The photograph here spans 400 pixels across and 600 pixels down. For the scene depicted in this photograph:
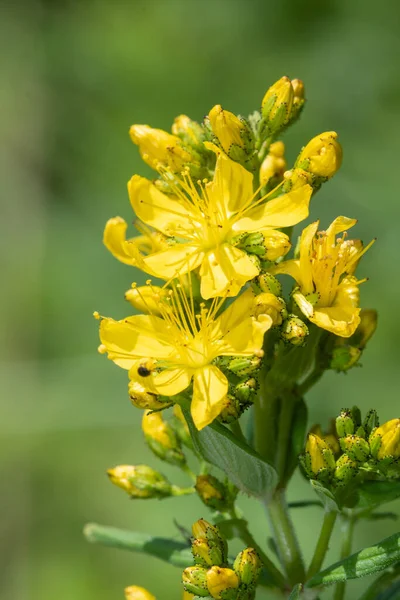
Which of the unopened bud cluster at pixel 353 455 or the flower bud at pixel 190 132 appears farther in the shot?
the flower bud at pixel 190 132

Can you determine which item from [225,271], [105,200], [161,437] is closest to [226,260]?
[225,271]

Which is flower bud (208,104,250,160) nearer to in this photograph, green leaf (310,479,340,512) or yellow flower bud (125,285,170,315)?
yellow flower bud (125,285,170,315)

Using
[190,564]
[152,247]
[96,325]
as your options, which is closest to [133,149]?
[96,325]

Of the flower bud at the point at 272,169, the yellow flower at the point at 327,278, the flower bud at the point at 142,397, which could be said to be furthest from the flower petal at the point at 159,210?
the flower bud at the point at 142,397

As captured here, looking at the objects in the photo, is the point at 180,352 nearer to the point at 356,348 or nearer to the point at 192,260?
the point at 192,260

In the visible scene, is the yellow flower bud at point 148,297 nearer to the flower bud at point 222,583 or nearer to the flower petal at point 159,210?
the flower petal at point 159,210

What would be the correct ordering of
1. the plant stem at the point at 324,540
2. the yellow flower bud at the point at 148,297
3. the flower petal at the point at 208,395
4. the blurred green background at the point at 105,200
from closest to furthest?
1. the flower petal at the point at 208,395
2. the plant stem at the point at 324,540
3. the yellow flower bud at the point at 148,297
4. the blurred green background at the point at 105,200
